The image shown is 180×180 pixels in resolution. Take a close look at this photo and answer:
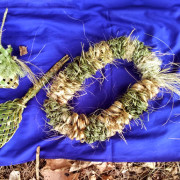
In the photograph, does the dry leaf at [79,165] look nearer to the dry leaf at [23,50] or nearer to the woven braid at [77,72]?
the woven braid at [77,72]

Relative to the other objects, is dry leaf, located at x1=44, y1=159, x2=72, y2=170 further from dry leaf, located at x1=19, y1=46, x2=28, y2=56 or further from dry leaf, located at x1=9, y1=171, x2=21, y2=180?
dry leaf, located at x1=19, y1=46, x2=28, y2=56

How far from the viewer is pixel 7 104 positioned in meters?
1.80

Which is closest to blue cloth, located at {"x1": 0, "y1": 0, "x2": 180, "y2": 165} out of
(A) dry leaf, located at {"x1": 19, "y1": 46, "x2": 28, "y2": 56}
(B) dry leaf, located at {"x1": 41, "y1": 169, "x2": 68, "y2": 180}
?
(A) dry leaf, located at {"x1": 19, "y1": 46, "x2": 28, "y2": 56}

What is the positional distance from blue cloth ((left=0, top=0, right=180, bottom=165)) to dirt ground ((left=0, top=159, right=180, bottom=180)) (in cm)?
10

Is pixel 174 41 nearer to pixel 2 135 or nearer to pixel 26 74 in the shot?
pixel 26 74

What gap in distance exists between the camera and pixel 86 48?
2033mm

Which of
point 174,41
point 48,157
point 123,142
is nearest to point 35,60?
point 48,157

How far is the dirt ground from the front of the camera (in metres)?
2.02

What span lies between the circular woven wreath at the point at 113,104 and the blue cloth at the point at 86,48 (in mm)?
161

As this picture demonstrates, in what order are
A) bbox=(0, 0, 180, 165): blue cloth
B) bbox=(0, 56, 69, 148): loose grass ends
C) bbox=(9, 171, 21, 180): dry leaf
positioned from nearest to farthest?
bbox=(0, 56, 69, 148): loose grass ends
bbox=(0, 0, 180, 165): blue cloth
bbox=(9, 171, 21, 180): dry leaf

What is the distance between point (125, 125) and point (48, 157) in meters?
0.70

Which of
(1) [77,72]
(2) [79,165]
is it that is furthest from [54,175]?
(1) [77,72]

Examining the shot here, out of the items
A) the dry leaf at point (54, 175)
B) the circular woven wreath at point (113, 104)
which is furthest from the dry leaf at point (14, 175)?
the circular woven wreath at point (113, 104)

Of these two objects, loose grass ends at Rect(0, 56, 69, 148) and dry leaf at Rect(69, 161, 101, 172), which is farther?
dry leaf at Rect(69, 161, 101, 172)
